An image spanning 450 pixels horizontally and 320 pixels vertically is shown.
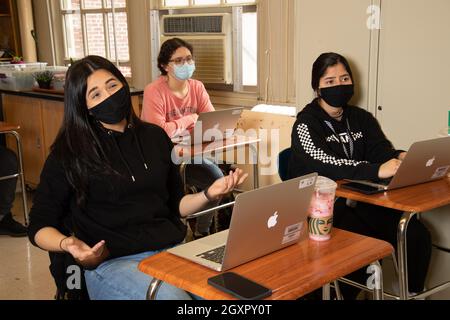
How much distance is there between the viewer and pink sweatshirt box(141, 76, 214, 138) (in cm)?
354

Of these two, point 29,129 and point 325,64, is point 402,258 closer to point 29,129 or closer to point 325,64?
point 325,64

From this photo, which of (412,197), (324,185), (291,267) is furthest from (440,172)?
(291,267)

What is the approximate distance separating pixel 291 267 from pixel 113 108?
847mm

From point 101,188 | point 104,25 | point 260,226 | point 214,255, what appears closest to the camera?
point 260,226

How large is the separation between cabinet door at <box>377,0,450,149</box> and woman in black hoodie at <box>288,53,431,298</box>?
106mm

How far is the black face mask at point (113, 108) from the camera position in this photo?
1.96 metres

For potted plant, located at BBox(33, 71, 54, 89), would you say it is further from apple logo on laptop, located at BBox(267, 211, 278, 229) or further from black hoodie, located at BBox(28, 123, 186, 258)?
apple logo on laptop, located at BBox(267, 211, 278, 229)

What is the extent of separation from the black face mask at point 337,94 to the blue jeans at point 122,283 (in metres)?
1.17

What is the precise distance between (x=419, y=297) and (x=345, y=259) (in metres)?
0.80

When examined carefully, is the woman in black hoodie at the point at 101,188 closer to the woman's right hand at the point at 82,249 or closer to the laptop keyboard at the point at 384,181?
the woman's right hand at the point at 82,249

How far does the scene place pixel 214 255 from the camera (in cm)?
161

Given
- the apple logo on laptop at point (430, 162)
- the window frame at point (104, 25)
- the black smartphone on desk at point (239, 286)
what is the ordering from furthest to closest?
the window frame at point (104, 25) < the apple logo on laptop at point (430, 162) < the black smartphone on desk at point (239, 286)

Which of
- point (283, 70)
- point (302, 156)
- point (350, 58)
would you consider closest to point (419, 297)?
point (302, 156)

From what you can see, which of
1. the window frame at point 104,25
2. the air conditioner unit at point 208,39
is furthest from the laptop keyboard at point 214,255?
the window frame at point 104,25
